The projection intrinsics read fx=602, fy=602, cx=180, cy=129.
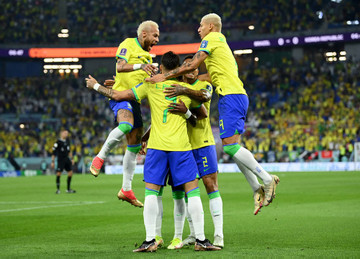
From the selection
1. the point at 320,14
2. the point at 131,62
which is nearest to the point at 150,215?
the point at 131,62

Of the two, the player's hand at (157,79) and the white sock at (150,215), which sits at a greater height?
the player's hand at (157,79)

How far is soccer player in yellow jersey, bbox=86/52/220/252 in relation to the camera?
26.6 ft

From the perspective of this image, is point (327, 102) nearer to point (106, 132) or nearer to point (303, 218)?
point (106, 132)

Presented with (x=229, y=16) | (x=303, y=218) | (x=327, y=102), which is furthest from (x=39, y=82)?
(x=303, y=218)

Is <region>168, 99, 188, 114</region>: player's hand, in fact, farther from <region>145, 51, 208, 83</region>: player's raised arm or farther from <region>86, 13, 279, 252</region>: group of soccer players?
<region>145, 51, 208, 83</region>: player's raised arm

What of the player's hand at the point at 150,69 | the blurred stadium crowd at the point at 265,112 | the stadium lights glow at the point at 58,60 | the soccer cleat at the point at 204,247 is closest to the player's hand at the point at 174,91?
the player's hand at the point at 150,69

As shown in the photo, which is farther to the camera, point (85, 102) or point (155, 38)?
point (85, 102)

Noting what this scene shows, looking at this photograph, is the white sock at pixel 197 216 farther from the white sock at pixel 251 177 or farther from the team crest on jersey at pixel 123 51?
the team crest on jersey at pixel 123 51

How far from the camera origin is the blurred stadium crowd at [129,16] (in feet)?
162

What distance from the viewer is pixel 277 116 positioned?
4519 cm

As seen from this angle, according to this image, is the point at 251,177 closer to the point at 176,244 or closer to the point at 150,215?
the point at 176,244

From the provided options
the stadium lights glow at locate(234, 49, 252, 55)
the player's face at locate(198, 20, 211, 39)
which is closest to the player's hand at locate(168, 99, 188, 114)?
the player's face at locate(198, 20, 211, 39)

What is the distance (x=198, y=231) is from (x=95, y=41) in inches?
1841

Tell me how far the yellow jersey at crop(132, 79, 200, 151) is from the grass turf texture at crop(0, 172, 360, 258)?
4.76 ft
